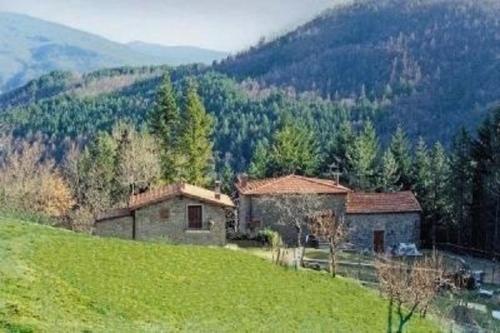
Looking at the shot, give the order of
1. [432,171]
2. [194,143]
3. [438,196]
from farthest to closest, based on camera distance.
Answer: [432,171], [194,143], [438,196]

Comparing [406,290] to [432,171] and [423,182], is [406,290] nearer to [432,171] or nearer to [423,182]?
[423,182]

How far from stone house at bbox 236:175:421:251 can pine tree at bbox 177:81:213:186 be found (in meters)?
7.83

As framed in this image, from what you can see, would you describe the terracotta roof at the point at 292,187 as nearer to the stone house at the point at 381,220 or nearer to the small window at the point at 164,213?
the stone house at the point at 381,220

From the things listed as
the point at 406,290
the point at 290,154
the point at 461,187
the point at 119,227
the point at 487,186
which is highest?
the point at 290,154

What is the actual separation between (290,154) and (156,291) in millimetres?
40334

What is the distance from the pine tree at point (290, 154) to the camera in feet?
208

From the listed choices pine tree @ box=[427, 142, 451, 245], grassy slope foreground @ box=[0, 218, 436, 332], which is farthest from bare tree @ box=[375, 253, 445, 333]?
pine tree @ box=[427, 142, 451, 245]

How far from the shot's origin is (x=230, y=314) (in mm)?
23469

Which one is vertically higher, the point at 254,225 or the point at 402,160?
the point at 402,160

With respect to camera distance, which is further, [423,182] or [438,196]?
[423,182]

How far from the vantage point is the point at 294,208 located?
44.5m

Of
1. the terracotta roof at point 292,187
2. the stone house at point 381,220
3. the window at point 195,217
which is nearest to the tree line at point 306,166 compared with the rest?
the stone house at point 381,220

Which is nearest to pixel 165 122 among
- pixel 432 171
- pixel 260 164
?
pixel 260 164

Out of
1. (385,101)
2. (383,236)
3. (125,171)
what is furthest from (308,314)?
(385,101)
